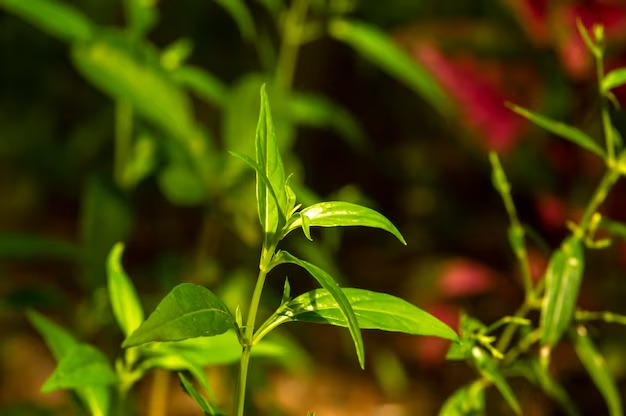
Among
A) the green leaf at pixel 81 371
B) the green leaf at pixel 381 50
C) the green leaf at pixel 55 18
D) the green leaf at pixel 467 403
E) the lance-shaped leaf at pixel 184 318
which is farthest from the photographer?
the green leaf at pixel 381 50

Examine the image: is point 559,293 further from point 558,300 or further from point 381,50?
point 381,50

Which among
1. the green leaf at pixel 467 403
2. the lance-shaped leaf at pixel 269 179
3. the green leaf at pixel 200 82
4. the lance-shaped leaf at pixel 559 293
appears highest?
the green leaf at pixel 200 82

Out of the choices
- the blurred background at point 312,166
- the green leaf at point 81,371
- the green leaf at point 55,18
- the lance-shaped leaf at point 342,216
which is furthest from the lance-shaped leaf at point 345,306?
the green leaf at point 55,18

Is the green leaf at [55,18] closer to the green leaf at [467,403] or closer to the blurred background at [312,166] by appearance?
the blurred background at [312,166]

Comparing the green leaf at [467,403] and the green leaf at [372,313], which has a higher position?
the green leaf at [372,313]

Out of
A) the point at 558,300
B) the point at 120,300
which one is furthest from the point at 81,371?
the point at 558,300
